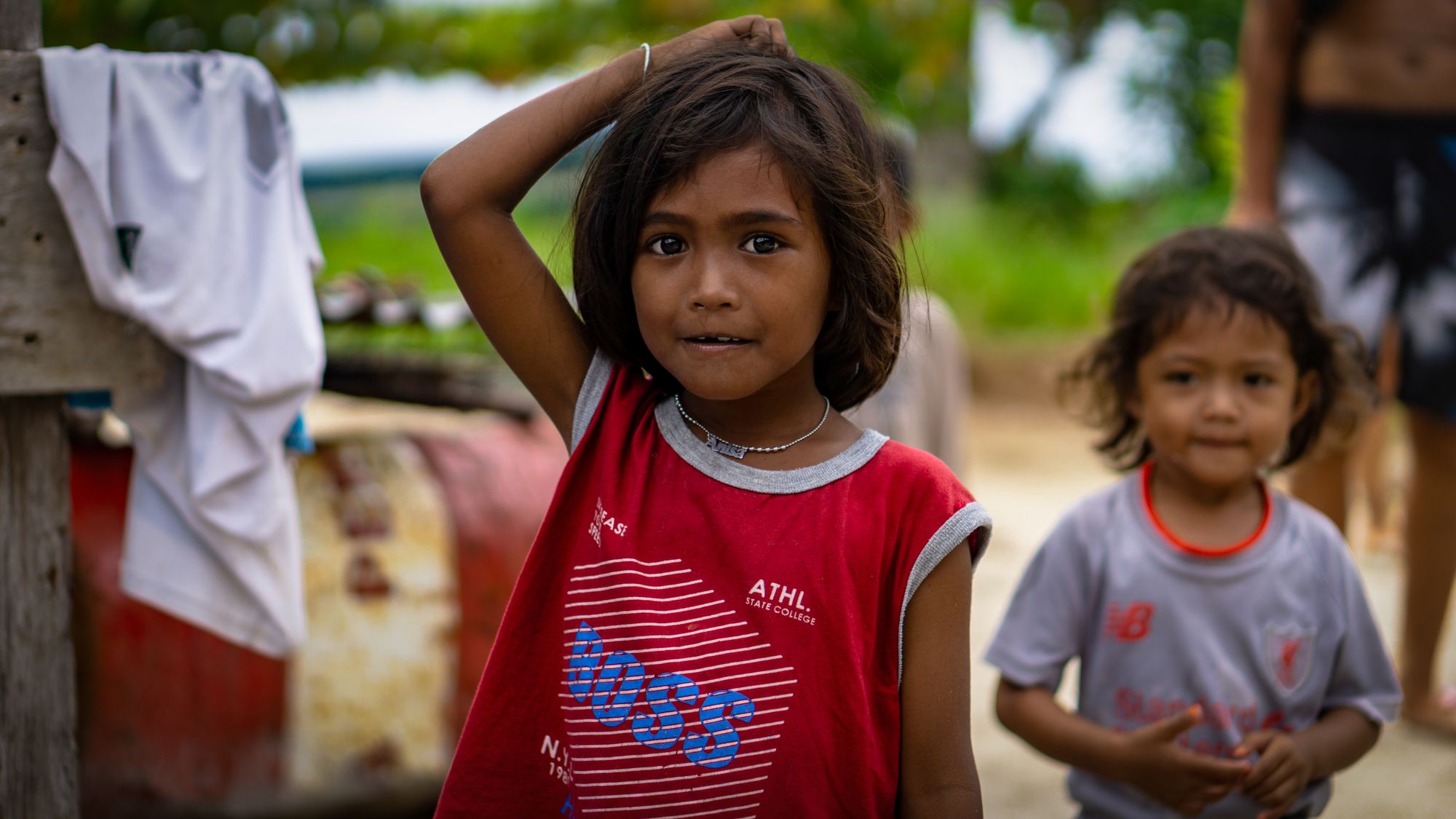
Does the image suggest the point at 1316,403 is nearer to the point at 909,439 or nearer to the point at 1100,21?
the point at 909,439

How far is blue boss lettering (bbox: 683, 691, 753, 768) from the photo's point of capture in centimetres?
145

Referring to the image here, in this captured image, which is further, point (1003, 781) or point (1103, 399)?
point (1003, 781)

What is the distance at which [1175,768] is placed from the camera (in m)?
1.79

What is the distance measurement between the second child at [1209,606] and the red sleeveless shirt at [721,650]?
20.3 inches

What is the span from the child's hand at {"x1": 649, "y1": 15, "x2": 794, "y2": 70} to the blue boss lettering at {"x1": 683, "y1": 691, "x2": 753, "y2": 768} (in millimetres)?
761

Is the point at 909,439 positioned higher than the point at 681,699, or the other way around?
the point at 681,699

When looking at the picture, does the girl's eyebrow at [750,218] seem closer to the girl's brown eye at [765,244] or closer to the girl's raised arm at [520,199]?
the girl's brown eye at [765,244]

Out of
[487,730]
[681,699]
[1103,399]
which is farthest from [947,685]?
[1103,399]

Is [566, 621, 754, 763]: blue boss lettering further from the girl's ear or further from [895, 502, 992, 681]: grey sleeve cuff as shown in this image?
the girl's ear

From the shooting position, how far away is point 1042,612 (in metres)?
1.95

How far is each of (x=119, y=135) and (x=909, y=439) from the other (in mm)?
2696

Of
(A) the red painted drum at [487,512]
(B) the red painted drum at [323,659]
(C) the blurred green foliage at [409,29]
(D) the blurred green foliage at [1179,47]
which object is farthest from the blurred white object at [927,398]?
(D) the blurred green foliage at [1179,47]

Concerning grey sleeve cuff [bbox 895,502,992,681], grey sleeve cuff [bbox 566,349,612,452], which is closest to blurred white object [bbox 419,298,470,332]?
grey sleeve cuff [bbox 566,349,612,452]

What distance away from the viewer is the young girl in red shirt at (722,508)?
1451 mm
